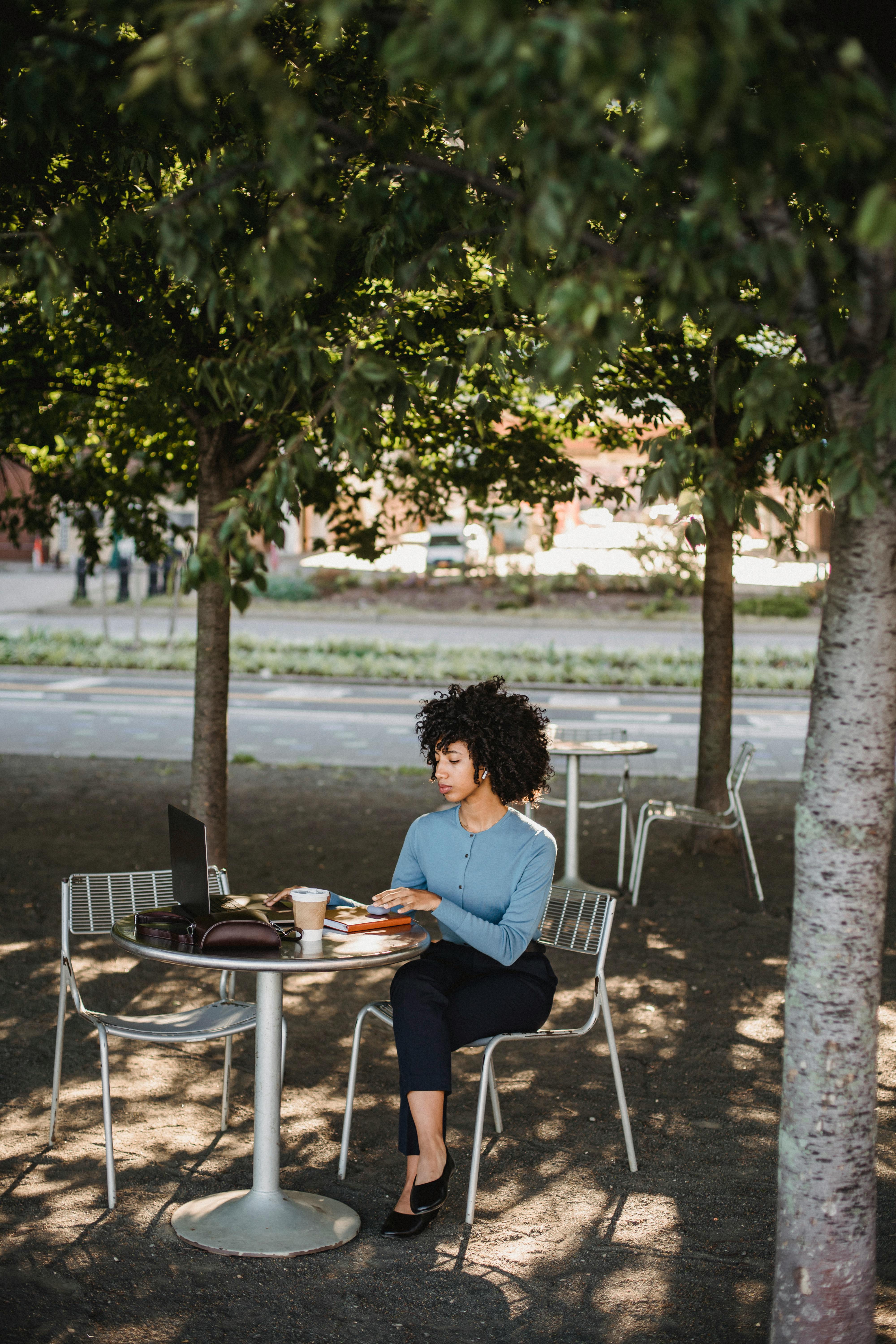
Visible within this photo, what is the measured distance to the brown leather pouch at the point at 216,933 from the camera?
3.73 m

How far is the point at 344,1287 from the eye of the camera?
3566mm

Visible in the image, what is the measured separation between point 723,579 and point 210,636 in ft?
12.2

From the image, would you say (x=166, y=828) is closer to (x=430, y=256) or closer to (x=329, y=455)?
(x=329, y=455)

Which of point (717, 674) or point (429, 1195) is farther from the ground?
point (717, 674)

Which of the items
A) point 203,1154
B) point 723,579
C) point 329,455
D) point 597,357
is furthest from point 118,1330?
point 723,579

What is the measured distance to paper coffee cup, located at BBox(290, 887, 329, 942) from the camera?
3.89 metres

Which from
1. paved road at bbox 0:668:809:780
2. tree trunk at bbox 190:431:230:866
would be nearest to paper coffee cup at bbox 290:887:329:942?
tree trunk at bbox 190:431:230:866

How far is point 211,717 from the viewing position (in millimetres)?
6926

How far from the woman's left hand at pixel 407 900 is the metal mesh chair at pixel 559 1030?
1.18ft

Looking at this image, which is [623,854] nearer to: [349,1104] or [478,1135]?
[349,1104]

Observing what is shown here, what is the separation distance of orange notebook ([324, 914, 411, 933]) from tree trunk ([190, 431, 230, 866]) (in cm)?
273

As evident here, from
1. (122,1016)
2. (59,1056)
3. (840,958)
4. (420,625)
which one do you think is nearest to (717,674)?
(122,1016)

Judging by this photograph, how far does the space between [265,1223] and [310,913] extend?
0.92 meters

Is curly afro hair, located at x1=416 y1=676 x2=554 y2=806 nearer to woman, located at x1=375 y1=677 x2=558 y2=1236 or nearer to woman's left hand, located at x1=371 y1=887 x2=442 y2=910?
woman, located at x1=375 y1=677 x2=558 y2=1236
